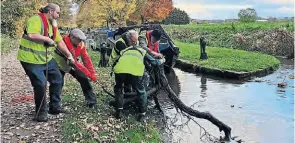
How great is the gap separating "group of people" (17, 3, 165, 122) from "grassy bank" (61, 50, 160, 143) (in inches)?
10.7

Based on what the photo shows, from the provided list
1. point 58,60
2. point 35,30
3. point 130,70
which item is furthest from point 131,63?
point 35,30

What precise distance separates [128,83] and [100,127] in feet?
3.68

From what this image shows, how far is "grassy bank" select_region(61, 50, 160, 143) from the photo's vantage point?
695cm

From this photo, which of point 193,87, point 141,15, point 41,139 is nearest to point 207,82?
→ point 193,87

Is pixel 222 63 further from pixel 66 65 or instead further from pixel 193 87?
pixel 66 65

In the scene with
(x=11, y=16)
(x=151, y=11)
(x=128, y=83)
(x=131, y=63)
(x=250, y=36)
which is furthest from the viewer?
(x=151, y=11)

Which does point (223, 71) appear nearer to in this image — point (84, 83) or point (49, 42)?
point (84, 83)

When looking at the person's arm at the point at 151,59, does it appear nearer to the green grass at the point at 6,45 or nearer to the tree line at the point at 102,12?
the tree line at the point at 102,12

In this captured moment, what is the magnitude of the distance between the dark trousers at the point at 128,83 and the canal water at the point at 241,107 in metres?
1.02

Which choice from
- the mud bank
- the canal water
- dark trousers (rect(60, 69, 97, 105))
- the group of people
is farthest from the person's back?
the mud bank

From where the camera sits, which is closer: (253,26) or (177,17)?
(253,26)

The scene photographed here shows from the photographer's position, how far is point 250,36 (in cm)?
3566

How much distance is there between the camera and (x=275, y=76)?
18.7 metres

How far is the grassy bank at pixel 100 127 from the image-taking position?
6.95 m
